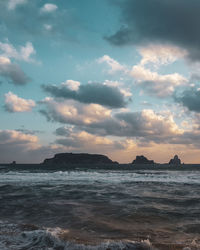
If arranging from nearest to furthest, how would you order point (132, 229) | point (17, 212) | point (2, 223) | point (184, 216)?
point (132, 229)
point (2, 223)
point (184, 216)
point (17, 212)

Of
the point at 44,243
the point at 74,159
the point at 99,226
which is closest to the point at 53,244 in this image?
the point at 44,243

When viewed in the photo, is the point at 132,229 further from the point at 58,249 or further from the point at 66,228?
the point at 58,249

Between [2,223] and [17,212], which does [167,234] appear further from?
[17,212]

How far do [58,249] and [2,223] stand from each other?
12.9ft

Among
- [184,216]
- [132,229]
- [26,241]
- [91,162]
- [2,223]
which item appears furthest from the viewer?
[91,162]

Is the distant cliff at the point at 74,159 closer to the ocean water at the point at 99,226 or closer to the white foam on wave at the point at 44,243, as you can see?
the ocean water at the point at 99,226

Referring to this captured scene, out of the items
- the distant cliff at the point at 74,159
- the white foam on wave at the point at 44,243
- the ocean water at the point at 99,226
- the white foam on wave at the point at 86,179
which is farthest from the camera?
the distant cliff at the point at 74,159

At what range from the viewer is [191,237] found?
7445mm

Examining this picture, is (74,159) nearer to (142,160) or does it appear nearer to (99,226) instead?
(142,160)

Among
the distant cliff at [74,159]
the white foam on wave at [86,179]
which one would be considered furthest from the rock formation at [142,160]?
the white foam on wave at [86,179]

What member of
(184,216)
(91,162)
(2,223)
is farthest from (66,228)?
(91,162)

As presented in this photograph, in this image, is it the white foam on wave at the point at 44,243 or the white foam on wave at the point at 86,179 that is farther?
the white foam on wave at the point at 86,179

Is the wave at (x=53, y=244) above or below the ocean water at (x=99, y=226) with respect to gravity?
above

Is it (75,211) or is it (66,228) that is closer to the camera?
(66,228)
